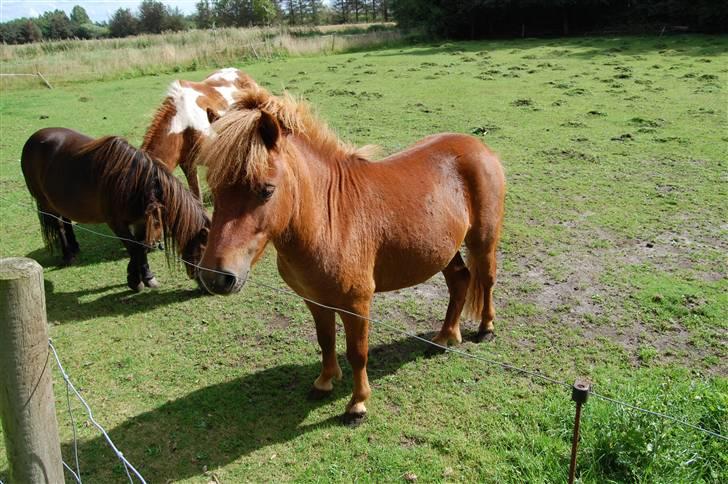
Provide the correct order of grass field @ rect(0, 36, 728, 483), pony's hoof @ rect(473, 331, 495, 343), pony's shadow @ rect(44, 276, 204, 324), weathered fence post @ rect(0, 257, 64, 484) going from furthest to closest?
pony's shadow @ rect(44, 276, 204, 324) < pony's hoof @ rect(473, 331, 495, 343) < grass field @ rect(0, 36, 728, 483) < weathered fence post @ rect(0, 257, 64, 484)

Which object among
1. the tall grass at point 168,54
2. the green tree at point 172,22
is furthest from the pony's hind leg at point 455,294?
the green tree at point 172,22

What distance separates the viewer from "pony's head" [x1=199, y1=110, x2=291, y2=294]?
7.55 ft

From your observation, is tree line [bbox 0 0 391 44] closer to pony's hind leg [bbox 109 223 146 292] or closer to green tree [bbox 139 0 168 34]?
green tree [bbox 139 0 168 34]

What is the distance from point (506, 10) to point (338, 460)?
31803 mm

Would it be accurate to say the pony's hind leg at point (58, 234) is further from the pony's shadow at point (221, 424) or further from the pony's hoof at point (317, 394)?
the pony's hoof at point (317, 394)

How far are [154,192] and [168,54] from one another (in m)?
20.6

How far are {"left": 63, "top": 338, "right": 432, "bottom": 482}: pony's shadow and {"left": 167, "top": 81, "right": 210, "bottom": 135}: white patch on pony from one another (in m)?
3.62

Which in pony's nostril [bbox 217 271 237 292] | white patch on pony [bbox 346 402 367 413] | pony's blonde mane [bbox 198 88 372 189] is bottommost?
white patch on pony [bbox 346 402 367 413]

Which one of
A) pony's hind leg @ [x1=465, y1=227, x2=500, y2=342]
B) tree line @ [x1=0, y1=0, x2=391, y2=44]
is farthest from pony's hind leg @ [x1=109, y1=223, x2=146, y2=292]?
tree line @ [x1=0, y1=0, x2=391, y2=44]

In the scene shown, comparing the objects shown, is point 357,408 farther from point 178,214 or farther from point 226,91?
point 226,91

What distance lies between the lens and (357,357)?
10.4 feet

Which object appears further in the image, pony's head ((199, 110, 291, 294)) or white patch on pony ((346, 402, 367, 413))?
white patch on pony ((346, 402, 367, 413))

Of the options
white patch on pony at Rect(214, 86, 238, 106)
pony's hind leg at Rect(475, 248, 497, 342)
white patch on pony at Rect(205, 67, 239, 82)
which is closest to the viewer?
pony's hind leg at Rect(475, 248, 497, 342)

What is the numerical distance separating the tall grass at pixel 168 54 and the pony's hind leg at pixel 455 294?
67.5 feet
